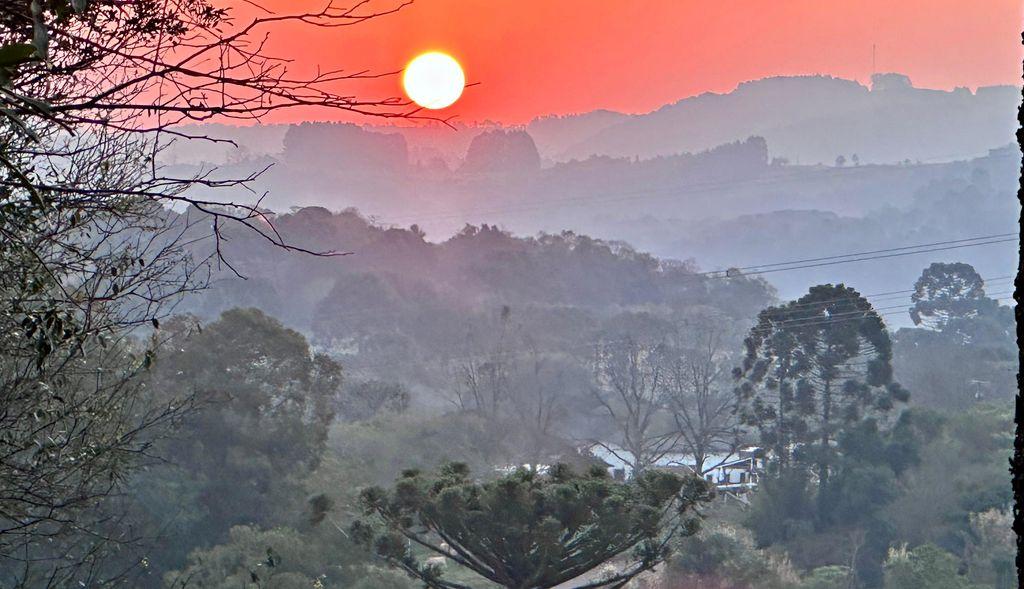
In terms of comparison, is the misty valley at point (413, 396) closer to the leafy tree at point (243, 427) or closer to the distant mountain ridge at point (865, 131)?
the leafy tree at point (243, 427)

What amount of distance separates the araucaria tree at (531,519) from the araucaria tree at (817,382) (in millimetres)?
18390

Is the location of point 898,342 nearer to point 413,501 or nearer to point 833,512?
point 833,512

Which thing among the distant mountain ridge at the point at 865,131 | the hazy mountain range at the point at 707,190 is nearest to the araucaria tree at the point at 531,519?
the hazy mountain range at the point at 707,190

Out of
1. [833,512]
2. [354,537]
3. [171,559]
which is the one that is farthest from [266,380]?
[833,512]

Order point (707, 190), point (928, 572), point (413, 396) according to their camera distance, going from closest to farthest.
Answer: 1. point (928, 572)
2. point (413, 396)
3. point (707, 190)

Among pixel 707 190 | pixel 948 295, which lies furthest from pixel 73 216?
pixel 707 190

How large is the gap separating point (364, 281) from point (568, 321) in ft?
32.2

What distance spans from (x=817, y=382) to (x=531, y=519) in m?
21.1

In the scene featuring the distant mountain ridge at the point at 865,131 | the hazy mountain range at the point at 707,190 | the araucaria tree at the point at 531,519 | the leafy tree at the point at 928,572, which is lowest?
the leafy tree at the point at 928,572

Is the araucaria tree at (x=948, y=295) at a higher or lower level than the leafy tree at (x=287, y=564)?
higher

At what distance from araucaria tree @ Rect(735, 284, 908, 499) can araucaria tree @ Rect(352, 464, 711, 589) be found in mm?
18390

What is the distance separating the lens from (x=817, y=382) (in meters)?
33.3

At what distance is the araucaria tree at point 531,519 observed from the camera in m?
14.0

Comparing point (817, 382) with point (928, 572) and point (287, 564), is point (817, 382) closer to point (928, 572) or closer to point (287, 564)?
point (928, 572)
